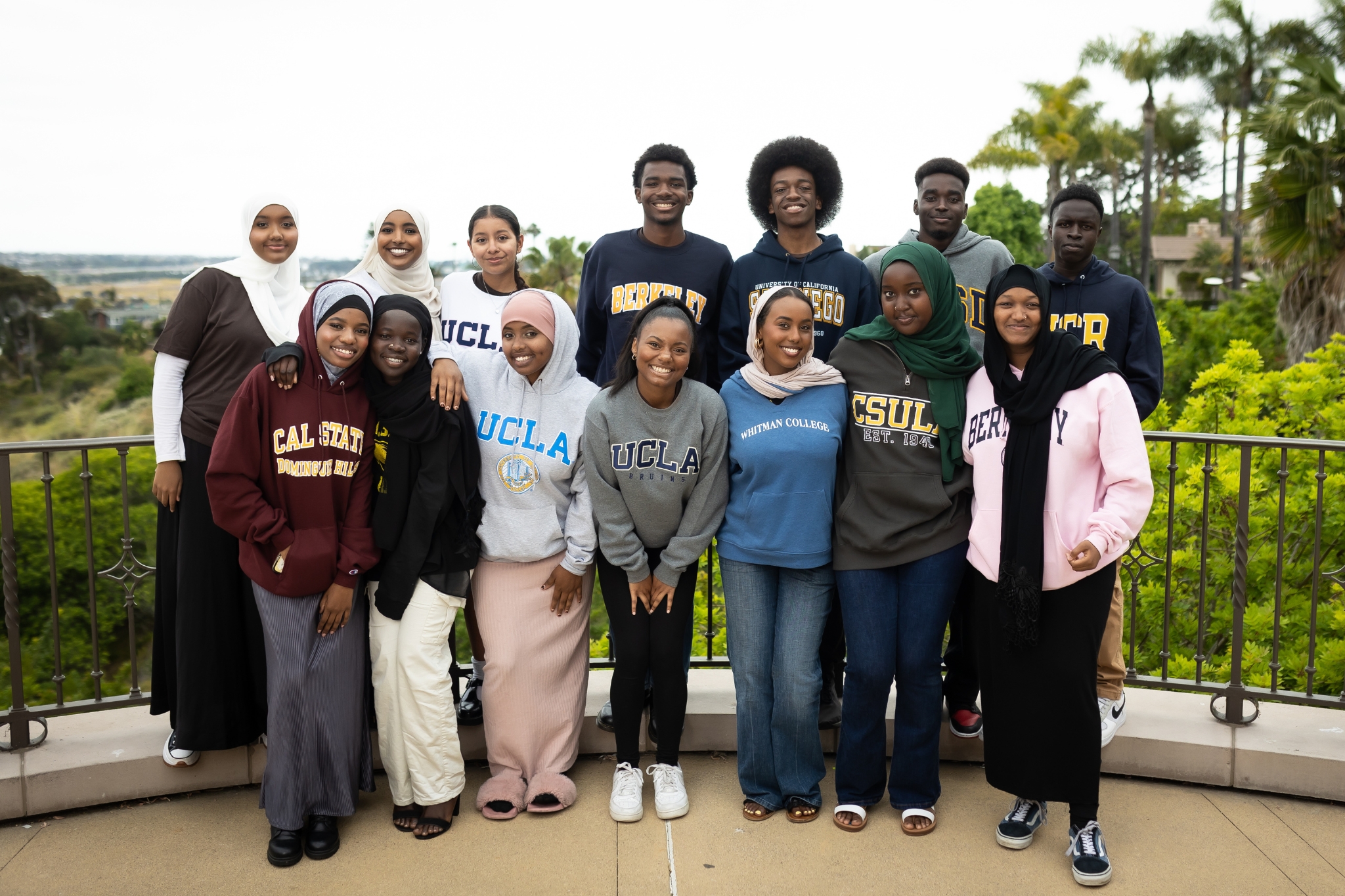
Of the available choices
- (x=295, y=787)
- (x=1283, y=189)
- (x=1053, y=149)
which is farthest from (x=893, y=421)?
(x=1053, y=149)

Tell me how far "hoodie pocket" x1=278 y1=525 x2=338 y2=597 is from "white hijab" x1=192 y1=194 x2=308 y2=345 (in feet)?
2.41

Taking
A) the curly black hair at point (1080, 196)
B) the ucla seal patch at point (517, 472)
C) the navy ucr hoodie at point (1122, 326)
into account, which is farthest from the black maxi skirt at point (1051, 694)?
the ucla seal patch at point (517, 472)

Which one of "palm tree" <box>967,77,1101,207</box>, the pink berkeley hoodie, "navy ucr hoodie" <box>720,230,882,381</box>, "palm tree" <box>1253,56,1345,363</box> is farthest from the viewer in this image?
"palm tree" <box>967,77,1101,207</box>

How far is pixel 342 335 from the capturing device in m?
3.23

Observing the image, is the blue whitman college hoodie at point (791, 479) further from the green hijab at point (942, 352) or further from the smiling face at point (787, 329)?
the green hijab at point (942, 352)

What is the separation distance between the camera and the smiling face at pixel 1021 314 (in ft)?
10.3

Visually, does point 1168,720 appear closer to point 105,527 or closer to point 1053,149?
point 105,527

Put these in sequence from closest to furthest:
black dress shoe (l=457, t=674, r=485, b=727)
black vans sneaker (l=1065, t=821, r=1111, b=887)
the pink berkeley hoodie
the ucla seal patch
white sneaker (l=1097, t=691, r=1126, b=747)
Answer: the pink berkeley hoodie < black vans sneaker (l=1065, t=821, r=1111, b=887) < the ucla seal patch < white sneaker (l=1097, t=691, r=1126, b=747) < black dress shoe (l=457, t=674, r=485, b=727)

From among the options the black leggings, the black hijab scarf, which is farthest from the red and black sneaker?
the black leggings

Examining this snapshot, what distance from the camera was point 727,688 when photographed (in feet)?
14.4

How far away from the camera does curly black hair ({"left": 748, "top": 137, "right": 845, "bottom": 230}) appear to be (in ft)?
13.9

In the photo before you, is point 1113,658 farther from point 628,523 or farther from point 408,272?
point 408,272

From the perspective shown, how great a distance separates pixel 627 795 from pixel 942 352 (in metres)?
1.99

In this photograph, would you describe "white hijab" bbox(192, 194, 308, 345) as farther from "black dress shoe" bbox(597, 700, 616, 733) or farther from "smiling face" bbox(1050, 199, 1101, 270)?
"smiling face" bbox(1050, 199, 1101, 270)
